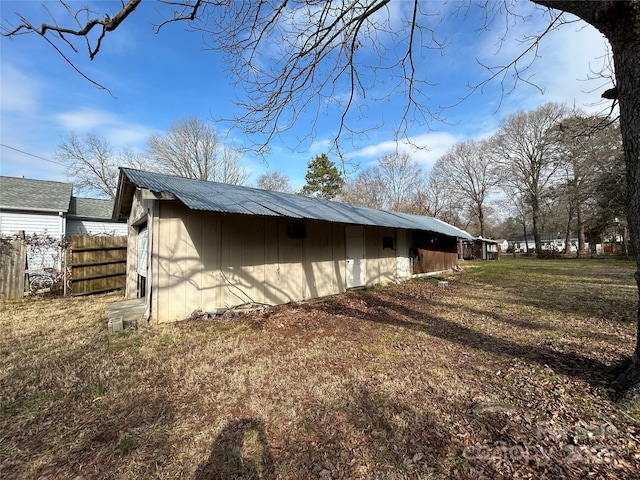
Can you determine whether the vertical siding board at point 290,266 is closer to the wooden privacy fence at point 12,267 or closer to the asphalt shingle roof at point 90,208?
the wooden privacy fence at point 12,267

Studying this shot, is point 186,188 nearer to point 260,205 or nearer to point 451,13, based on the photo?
point 260,205

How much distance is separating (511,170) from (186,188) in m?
33.7

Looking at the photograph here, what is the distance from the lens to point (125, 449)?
7.37ft

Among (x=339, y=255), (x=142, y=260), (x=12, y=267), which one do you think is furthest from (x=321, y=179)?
(x=12, y=267)

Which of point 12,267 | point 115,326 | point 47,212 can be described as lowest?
point 115,326

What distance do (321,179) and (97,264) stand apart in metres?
23.0

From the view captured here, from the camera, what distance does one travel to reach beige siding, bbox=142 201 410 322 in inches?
228

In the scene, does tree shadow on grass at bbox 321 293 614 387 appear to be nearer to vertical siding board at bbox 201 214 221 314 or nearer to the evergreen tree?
vertical siding board at bbox 201 214 221 314

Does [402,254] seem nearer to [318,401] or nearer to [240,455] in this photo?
[318,401]

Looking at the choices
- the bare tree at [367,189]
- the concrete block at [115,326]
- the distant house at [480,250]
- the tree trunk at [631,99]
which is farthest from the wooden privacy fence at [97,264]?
the distant house at [480,250]

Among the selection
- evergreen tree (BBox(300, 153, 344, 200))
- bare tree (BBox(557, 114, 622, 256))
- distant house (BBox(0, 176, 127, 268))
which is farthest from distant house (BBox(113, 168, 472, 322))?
evergreen tree (BBox(300, 153, 344, 200))

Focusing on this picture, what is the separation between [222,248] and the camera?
21.4 ft

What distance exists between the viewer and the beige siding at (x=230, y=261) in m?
5.78

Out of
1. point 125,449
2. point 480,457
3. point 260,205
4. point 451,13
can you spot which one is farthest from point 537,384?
point 260,205
